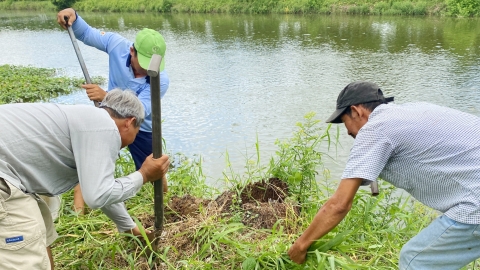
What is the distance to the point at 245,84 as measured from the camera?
10281 mm

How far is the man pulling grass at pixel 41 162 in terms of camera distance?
1.66m

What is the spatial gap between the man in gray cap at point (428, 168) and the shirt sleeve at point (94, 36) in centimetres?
228

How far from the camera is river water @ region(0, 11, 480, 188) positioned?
22.4ft

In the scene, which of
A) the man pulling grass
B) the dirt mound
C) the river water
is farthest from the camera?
the river water

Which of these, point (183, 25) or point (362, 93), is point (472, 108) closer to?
point (362, 93)

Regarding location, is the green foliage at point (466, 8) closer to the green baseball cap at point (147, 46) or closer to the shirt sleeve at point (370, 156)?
the green baseball cap at point (147, 46)

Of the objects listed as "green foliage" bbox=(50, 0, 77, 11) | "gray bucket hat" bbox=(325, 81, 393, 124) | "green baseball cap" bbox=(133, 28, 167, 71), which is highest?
"green foliage" bbox=(50, 0, 77, 11)

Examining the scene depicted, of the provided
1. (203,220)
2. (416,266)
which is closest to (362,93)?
(416,266)

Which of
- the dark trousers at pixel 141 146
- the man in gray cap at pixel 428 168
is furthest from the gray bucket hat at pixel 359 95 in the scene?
the dark trousers at pixel 141 146

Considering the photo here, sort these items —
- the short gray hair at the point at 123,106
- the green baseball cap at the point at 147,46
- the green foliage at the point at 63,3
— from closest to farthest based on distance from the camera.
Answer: the short gray hair at the point at 123,106 < the green baseball cap at the point at 147,46 < the green foliage at the point at 63,3

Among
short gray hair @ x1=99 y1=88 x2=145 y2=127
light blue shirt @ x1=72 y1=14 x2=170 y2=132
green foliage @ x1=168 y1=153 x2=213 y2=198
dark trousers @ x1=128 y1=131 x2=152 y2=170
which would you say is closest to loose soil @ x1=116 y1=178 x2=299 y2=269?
green foliage @ x1=168 y1=153 x2=213 y2=198

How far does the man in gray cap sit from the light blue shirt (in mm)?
1711

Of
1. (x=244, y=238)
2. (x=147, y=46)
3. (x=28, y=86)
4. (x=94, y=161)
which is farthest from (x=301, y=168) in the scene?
(x=28, y=86)

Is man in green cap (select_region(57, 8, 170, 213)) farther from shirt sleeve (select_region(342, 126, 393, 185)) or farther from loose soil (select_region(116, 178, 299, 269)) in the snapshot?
shirt sleeve (select_region(342, 126, 393, 185))
